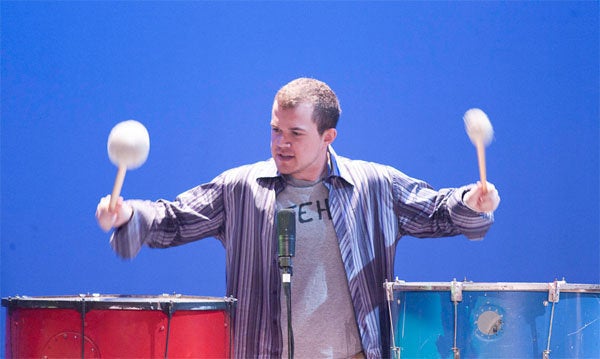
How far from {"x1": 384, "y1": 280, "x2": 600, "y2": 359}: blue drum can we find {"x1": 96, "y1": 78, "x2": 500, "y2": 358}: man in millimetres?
333

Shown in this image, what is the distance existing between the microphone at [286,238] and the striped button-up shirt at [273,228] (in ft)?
1.74

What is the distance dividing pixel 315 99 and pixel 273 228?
483mm

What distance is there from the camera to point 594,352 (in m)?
2.57

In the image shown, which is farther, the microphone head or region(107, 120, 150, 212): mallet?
the microphone head

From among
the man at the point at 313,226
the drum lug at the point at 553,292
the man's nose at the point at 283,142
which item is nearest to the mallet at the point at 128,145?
the man at the point at 313,226

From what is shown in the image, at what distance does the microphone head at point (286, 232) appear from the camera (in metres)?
A: 2.42

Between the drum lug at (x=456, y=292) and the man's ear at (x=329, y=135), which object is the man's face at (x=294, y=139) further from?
the drum lug at (x=456, y=292)

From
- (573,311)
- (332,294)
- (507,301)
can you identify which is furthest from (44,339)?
(573,311)

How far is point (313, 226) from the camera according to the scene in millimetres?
3033

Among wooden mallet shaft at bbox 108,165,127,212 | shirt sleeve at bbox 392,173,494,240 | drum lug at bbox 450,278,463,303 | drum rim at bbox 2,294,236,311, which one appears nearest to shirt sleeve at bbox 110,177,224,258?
wooden mallet shaft at bbox 108,165,127,212

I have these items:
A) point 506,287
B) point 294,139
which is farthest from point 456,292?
point 294,139

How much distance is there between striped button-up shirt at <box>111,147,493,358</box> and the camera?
2949 mm

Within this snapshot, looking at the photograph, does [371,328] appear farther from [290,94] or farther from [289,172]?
[290,94]

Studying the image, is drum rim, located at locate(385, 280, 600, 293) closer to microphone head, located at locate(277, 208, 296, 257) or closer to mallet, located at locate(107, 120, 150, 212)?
microphone head, located at locate(277, 208, 296, 257)
